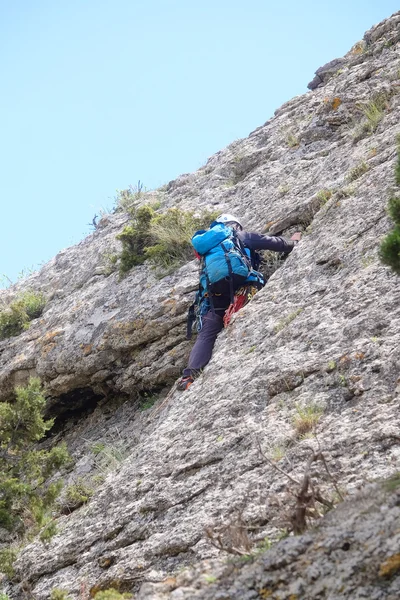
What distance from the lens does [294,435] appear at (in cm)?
591

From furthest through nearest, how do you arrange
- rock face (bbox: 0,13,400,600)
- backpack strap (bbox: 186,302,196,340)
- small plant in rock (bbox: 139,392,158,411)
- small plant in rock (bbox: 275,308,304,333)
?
1. small plant in rock (bbox: 139,392,158,411)
2. backpack strap (bbox: 186,302,196,340)
3. small plant in rock (bbox: 275,308,304,333)
4. rock face (bbox: 0,13,400,600)

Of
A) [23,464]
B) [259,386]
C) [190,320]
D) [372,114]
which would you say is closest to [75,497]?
[23,464]

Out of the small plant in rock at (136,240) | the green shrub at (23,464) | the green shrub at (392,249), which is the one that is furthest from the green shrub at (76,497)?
the green shrub at (392,249)

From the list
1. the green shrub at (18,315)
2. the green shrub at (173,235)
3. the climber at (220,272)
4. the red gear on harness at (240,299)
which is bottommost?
the red gear on harness at (240,299)

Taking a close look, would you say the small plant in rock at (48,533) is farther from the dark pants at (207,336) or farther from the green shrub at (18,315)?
the green shrub at (18,315)

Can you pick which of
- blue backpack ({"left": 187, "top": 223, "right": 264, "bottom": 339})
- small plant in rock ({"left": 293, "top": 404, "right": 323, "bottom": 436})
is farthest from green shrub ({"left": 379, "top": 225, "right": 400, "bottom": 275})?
blue backpack ({"left": 187, "top": 223, "right": 264, "bottom": 339})

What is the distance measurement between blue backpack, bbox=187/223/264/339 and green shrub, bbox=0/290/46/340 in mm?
5152

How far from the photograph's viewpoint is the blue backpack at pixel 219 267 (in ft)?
31.7

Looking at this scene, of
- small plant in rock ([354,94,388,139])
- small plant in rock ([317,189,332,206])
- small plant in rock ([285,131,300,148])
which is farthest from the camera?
small plant in rock ([285,131,300,148])

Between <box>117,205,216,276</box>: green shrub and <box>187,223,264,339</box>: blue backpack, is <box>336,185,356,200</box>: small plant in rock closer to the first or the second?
<box>187,223,264,339</box>: blue backpack

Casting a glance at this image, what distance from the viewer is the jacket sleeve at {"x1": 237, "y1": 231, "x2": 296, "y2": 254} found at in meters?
10.1

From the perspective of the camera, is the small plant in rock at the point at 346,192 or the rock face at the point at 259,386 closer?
the rock face at the point at 259,386

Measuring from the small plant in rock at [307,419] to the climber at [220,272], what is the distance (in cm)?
318

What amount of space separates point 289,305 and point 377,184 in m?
2.12
